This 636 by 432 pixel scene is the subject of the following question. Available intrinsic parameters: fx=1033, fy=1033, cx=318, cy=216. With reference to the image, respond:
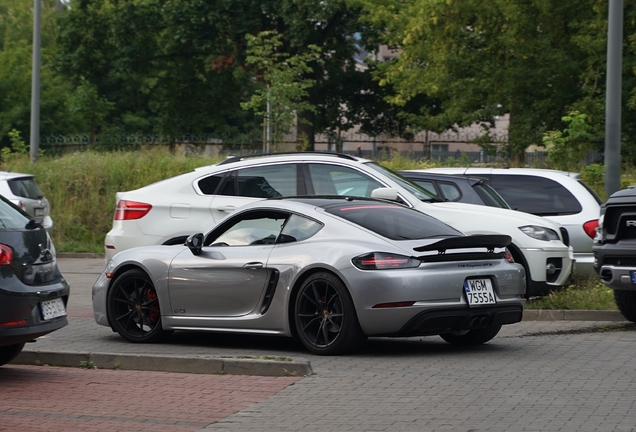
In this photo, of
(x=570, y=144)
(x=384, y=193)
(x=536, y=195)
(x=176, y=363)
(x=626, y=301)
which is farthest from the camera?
(x=570, y=144)

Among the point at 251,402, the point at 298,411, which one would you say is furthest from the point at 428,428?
the point at 251,402

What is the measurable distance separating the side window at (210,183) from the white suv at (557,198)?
10.2ft

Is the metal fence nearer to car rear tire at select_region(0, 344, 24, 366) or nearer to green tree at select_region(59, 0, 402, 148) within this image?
green tree at select_region(59, 0, 402, 148)

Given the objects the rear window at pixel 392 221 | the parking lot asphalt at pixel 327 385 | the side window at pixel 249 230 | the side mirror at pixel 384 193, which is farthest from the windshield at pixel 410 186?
the side window at pixel 249 230

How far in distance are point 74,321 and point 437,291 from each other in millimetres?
5103

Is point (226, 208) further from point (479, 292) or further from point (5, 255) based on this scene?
point (5, 255)

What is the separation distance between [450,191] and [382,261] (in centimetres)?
527

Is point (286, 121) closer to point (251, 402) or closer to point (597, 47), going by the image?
point (597, 47)

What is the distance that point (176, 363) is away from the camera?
838cm

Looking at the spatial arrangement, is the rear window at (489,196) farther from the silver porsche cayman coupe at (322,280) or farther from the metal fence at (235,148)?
the metal fence at (235,148)

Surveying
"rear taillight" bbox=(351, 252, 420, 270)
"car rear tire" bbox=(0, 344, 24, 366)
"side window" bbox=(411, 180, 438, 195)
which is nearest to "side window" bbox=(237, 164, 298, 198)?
"side window" bbox=(411, 180, 438, 195)

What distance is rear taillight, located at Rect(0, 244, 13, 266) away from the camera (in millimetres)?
7582

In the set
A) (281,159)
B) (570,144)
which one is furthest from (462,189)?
(570,144)

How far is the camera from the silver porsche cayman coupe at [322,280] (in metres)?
8.48
